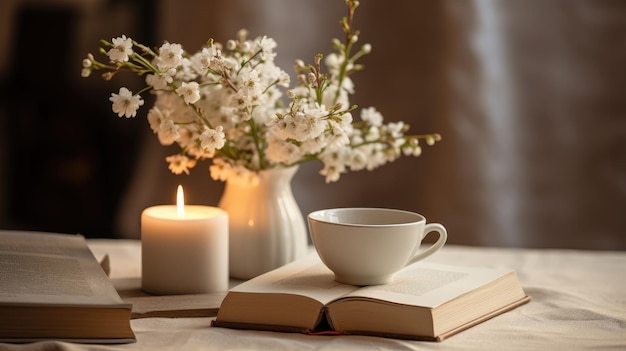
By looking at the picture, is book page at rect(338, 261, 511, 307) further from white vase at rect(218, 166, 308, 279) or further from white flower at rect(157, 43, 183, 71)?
Result: white flower at rect(157, 43, 183, 71)

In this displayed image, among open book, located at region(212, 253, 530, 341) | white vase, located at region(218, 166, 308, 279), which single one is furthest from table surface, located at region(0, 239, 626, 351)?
white vase, located at region(218, 166, 308, 279)

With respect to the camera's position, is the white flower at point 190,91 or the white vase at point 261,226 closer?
the white flower at point 190,91

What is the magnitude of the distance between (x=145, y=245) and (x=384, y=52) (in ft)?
3.69

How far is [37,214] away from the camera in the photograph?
245 centimetres

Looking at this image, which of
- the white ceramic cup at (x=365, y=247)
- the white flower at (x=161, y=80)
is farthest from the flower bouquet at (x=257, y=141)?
the white ceramic cup at (x=365, y=247)

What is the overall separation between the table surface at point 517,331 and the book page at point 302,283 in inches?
1.6

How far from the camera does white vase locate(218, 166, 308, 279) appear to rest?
0.99m

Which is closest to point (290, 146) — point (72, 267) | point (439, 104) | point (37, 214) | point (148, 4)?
point (72, 267)

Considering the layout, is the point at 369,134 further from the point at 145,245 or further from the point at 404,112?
the point at 404,112

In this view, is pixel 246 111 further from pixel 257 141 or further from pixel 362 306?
pixel 362 306

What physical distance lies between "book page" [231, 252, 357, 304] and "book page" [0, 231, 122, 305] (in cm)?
14

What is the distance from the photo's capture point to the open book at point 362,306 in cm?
76

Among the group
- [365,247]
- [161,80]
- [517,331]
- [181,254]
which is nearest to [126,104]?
[161,80]

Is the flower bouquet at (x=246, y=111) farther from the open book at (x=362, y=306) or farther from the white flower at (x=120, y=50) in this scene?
the open book at (x=362, y=306)
